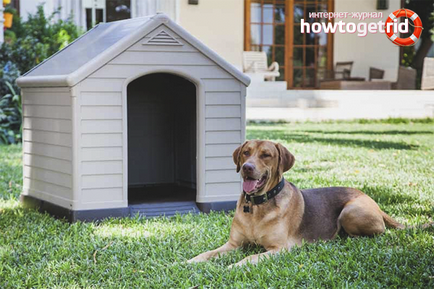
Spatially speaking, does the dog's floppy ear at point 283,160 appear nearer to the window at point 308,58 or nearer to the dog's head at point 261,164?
→ the dog's head at point 261,164

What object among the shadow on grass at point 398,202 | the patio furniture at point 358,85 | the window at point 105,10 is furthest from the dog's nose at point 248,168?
the patio furniture at point 358,85

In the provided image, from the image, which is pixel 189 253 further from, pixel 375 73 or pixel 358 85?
pixel 375 73

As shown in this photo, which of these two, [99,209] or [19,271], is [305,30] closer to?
[99,209]

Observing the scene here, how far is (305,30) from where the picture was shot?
22.1 meters

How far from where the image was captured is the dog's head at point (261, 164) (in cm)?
459

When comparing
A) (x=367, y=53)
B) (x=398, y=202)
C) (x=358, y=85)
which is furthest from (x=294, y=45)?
(x=398, y=202)

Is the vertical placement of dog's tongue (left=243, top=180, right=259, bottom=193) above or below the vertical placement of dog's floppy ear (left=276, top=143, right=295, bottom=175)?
below

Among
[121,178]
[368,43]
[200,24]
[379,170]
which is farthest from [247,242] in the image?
[368,43]

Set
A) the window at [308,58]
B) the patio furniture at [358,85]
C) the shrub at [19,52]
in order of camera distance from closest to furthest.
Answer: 1. the shrub at [19,52]
2. the patio furniture at [358,85]
3. the window at [308,58]

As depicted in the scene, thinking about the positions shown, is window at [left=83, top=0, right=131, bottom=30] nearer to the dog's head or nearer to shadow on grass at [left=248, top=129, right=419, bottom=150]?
shadow on grass at [left=248, top=129, right=419, bottom=150]

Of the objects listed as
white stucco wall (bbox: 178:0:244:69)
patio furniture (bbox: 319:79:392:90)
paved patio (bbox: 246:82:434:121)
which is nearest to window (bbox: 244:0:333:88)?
white stucco wall (bbox: 178:0:244:69)

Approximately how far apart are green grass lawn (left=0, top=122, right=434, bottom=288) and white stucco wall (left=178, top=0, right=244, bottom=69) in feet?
45.2

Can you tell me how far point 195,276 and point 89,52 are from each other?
2839 mm

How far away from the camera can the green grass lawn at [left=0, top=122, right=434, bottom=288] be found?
4.07 metres
